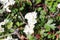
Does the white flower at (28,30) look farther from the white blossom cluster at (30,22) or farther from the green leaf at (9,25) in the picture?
the green leaf at (9,25)

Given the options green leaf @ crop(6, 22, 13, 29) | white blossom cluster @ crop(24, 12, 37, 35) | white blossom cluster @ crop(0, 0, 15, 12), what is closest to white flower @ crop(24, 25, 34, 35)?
white blossom cluster @ crop(24, 12, 37, 35)

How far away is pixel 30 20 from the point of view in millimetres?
2492

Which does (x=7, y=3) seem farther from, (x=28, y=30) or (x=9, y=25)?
(x=28, y=30)

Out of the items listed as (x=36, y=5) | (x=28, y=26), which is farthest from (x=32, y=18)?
(x=36, y=5)

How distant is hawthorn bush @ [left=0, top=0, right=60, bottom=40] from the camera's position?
2471mm

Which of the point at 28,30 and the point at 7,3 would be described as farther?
the point at 7,3

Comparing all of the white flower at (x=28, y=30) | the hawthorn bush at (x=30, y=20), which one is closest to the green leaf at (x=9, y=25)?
the hawthorn bush at (x=30, y=20)

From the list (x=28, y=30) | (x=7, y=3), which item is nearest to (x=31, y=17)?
(x=28, y=30)

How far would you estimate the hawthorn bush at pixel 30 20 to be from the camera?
8.11 feet

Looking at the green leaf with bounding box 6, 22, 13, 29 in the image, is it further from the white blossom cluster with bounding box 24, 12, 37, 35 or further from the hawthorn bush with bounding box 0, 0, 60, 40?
the white blossom cluster with bounding box 24, 12, 37, 35

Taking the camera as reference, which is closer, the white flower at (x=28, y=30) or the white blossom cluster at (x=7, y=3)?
the white flower at (x=28, y=30)

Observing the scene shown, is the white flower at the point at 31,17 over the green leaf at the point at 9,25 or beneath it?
over

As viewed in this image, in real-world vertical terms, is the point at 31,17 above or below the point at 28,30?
above

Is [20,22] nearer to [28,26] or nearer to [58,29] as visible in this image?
[28,26]
